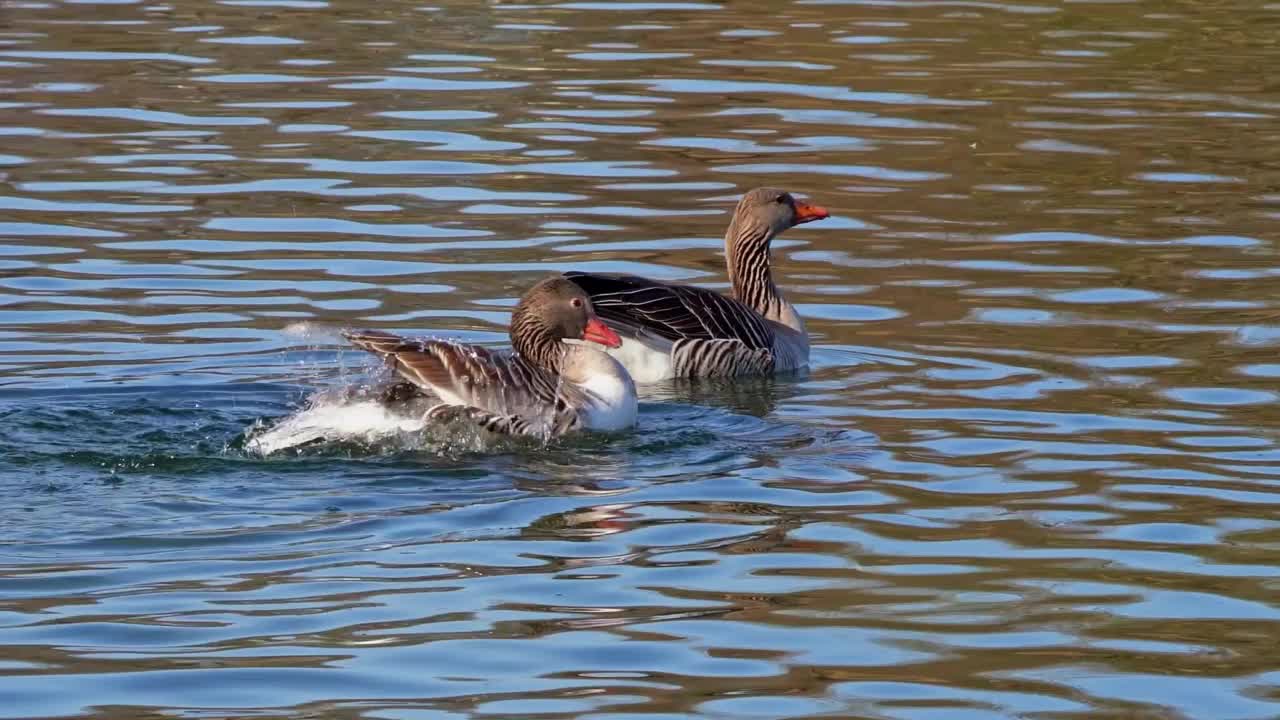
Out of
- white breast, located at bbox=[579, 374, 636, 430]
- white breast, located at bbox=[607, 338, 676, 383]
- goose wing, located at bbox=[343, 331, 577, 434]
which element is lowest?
white breast, located at bbox=[607, 338, 676, 383]

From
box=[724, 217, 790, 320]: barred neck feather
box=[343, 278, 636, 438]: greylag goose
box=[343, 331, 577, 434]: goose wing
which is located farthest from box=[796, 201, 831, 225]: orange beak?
box=[343, 331, 577, 434]: goose wing

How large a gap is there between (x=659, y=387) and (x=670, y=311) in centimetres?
Result: 44

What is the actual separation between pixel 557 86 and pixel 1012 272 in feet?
22.9

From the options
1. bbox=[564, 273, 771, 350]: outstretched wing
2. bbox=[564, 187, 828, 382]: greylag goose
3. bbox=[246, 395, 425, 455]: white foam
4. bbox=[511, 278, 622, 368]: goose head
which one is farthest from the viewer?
bbox=[564, 187, 828, 382]: greylag goose

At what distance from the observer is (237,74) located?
21.8 meters

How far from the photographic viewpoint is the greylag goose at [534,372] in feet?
36.9

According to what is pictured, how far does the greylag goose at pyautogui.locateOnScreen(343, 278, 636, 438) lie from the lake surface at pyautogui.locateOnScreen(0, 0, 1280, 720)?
0.70 ft

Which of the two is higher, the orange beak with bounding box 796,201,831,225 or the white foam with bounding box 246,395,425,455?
the orange beak with bounding box 796,201,831,225

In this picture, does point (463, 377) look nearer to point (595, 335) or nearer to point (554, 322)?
point (554, 322)

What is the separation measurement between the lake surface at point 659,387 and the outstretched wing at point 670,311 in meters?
0.37

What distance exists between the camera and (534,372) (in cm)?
1165

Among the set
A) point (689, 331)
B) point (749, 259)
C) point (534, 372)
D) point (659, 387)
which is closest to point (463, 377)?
point (534, 372)

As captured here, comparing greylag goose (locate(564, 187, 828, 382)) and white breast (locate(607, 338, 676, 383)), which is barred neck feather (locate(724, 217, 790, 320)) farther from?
white breast (locate(607, 338, 676, 383))

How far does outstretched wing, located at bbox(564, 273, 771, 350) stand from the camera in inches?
518
